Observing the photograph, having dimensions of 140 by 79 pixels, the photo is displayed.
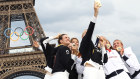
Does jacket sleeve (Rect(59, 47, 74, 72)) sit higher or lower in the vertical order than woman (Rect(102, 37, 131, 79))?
higher

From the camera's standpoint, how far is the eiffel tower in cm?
3466

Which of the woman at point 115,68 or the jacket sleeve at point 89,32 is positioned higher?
the jacket sleeve at point 89,32

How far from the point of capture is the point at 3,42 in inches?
1559

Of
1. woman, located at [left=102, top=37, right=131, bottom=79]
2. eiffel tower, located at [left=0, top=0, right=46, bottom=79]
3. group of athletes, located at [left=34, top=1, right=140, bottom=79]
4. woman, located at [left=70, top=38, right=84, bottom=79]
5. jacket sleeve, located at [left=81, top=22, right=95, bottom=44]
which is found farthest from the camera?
eiffel tower, located at [left=0, top=0, right=46, bottom=79]

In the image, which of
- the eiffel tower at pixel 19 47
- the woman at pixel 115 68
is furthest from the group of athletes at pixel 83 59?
the eiffel tower at pixel 19 47

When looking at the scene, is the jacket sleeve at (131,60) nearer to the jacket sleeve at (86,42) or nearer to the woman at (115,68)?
the woman at (115,68)

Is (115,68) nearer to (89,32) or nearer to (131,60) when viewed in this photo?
(131,60)

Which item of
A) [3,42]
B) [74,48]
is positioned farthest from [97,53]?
[3,42]

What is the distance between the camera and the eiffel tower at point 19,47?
3466 cm

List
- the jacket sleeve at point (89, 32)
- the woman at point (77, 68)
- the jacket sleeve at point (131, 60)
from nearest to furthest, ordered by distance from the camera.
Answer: the jacket sleeve at point (89, 32), the woman at point (77, 68), the jacket sleeve at point (131, 60)

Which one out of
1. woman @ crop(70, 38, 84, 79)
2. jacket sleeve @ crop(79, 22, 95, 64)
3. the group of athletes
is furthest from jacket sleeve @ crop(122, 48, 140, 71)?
jacket sleeve @ crop(79, 22, 95, 64)

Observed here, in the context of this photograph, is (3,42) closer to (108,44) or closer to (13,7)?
(13,7)

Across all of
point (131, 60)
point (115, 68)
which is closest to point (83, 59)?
point (115, 68)

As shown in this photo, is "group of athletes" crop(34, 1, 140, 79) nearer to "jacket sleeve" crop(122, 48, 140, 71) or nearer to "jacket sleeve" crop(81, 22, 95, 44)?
"jacket sleeve" crop(81, 22, 95, 44)
